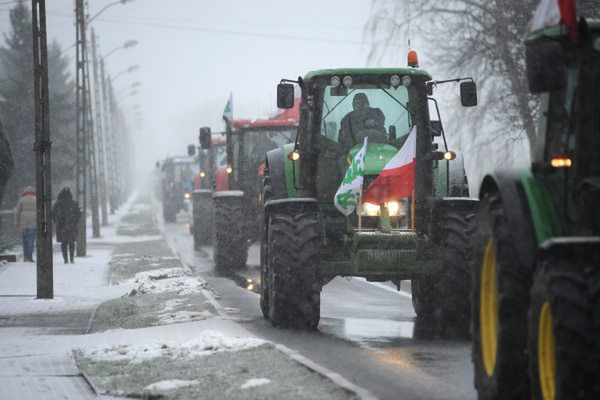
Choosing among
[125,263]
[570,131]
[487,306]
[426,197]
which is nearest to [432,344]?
[426,197]

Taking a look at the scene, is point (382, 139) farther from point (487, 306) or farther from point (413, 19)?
point (413, 19)

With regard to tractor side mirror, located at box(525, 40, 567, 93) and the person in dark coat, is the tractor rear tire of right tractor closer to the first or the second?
the person in dark coat

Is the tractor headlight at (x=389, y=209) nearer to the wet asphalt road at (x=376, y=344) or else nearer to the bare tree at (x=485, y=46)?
the wet asphalt road at (x=376, y=344)

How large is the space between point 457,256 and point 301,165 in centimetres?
253

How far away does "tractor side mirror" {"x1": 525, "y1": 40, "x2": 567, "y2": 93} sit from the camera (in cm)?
695

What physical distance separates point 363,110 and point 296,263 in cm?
225

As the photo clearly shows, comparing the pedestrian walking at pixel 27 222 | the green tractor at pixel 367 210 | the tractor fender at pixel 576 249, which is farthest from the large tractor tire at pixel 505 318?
the pedestrian walking at pixel 27 222

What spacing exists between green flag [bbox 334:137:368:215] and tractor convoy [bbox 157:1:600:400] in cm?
2

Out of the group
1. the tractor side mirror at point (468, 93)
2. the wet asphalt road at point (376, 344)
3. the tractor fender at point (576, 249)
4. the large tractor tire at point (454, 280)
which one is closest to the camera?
the tractor fender at point (576, 249)

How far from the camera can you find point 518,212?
762 centimetres

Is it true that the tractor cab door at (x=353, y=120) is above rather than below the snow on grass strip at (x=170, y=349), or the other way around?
above

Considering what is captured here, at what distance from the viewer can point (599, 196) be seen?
730cm

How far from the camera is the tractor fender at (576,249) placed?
651cm

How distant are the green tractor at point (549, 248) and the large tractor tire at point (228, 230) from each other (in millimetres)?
14908
